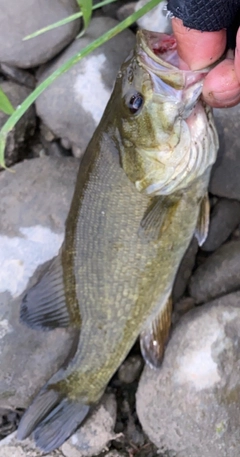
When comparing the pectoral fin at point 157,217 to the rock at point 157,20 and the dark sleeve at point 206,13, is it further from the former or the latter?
the rock at point 157,20

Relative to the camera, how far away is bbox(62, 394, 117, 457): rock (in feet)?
8.33

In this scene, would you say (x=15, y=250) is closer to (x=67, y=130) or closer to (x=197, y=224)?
(x=67, y=130)

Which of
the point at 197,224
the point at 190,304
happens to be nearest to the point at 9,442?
the point at 190,304

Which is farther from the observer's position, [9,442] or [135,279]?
[9,442]

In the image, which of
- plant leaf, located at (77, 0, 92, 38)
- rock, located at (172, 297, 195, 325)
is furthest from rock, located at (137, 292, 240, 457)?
plant leaf, located at (77, 0, 92, 38)

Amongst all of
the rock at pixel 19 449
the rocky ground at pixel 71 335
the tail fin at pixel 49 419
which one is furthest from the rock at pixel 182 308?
the rock at pixel 19 449

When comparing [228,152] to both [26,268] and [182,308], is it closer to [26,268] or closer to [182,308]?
[182,308]

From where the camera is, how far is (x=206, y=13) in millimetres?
1606

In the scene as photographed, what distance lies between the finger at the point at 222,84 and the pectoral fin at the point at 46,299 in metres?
1.12

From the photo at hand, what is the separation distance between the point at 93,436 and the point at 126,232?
1.12m

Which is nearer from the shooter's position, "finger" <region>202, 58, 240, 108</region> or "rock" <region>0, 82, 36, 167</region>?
"finger" <region>202, 58, 240, 108</region>

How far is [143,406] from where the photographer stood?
249cm

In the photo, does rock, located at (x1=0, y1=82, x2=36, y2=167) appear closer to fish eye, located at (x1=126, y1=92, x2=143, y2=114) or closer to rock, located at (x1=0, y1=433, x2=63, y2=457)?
fish eye, located at (x1=126, y1=92, x2=143, y2=114)

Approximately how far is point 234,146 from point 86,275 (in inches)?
39.5
